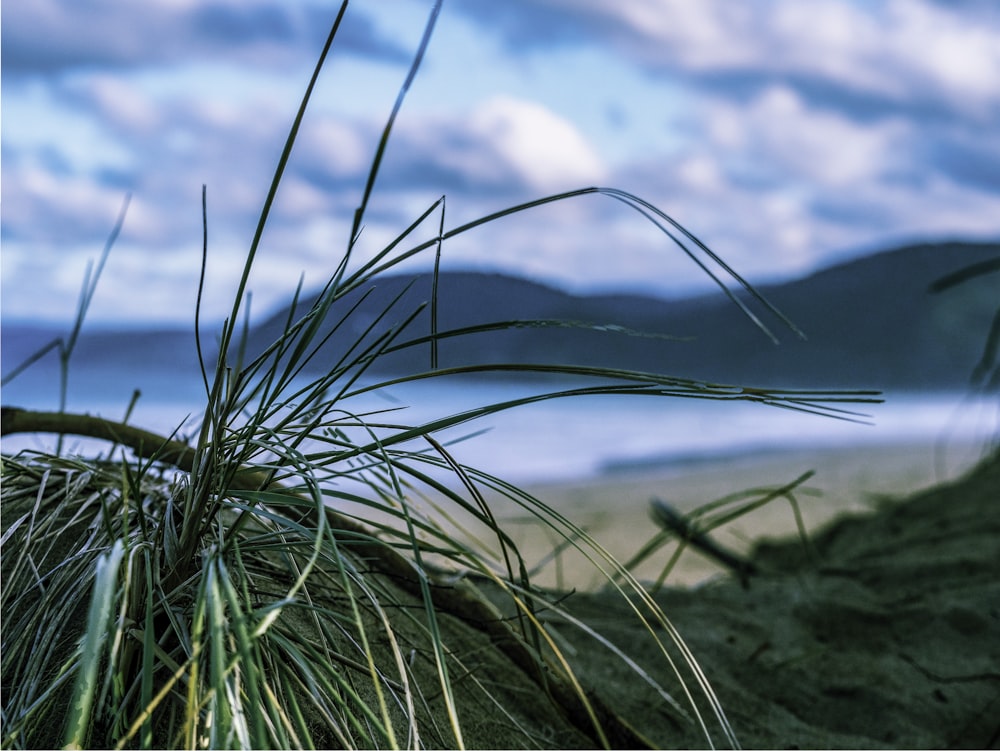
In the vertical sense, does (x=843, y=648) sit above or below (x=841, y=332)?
below

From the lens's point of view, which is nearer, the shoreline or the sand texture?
the sand texture

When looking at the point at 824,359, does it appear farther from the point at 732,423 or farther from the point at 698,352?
the point at 732,423

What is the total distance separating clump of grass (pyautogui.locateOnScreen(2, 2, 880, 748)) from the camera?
0.56 m

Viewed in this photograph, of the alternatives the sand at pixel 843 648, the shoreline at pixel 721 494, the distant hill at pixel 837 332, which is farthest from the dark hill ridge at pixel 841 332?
the sand at pixel 843 648

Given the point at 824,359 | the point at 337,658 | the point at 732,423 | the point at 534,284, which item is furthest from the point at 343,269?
the point at 824,359

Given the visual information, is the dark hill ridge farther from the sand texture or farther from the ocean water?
the sand texture

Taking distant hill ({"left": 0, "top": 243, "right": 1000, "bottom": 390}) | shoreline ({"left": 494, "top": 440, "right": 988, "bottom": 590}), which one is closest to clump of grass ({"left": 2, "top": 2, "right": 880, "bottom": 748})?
shoreline ({"left": 494, "top": 440, "right": 988, "bottom": 590})

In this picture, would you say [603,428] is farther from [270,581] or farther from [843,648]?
[270,581]

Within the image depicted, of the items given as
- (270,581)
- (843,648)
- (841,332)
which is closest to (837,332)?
(841,332)

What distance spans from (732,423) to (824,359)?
22.9 ft

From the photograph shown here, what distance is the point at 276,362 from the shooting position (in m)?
0.75

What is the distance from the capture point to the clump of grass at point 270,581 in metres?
0.56

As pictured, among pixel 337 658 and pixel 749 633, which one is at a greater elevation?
pixel 337 658

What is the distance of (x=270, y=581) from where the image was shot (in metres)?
0.91
